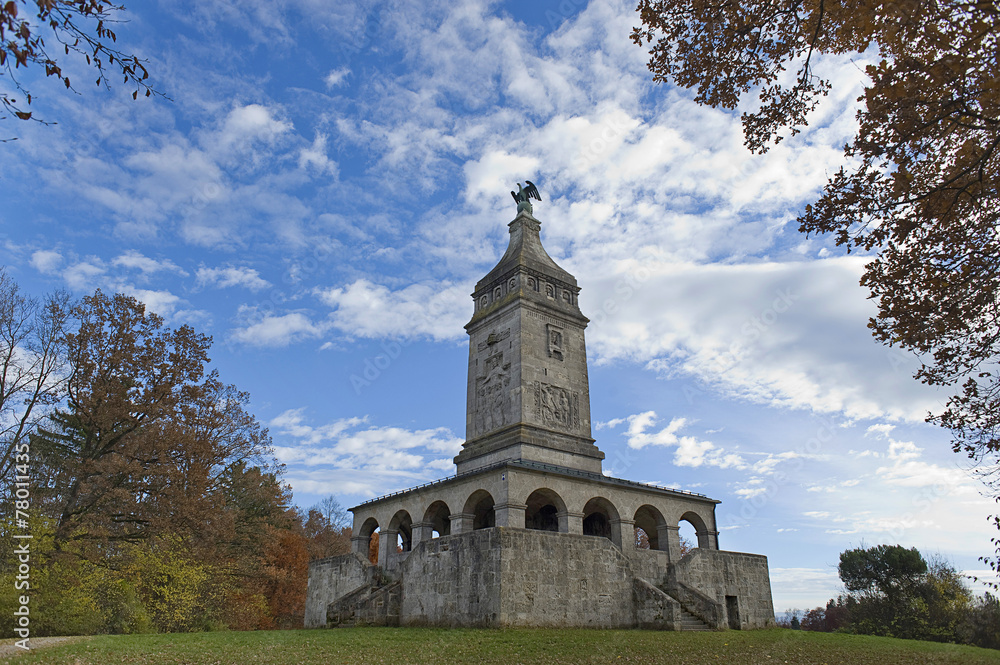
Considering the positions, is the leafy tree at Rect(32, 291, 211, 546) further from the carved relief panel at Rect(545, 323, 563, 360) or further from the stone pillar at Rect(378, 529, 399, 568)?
the carved relief panel at Rect(545, 323, 563, 360)

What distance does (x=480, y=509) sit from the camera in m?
27.0

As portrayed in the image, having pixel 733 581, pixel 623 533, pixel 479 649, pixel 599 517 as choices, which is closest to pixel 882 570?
pixel 733 581

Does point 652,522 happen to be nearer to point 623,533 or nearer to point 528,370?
point 623,533

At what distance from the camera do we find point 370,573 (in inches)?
982

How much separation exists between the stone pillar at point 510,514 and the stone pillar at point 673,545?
7.18 m

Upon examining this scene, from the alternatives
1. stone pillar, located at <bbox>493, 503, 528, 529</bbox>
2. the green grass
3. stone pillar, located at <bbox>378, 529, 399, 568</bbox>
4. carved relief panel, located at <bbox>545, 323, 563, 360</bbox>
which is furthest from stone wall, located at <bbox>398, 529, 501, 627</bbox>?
carved relief panel, located at <bbox>545, 323, 563, 360</bbox>

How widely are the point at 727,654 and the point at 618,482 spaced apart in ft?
35.1

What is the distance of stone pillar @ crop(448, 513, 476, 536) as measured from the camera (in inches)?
945

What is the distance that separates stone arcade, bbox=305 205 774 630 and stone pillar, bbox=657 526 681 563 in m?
0.09

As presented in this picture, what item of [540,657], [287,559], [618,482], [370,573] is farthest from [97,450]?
[287,559]

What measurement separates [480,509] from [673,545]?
8395 mm

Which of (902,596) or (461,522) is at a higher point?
(461,522)

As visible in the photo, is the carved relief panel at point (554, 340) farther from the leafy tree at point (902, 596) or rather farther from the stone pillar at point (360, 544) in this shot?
the leafy tree at point (902, 596)

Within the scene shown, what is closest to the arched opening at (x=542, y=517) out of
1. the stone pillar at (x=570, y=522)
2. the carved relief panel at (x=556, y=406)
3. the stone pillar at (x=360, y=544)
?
the stone pillar at (x=570, y=522)
